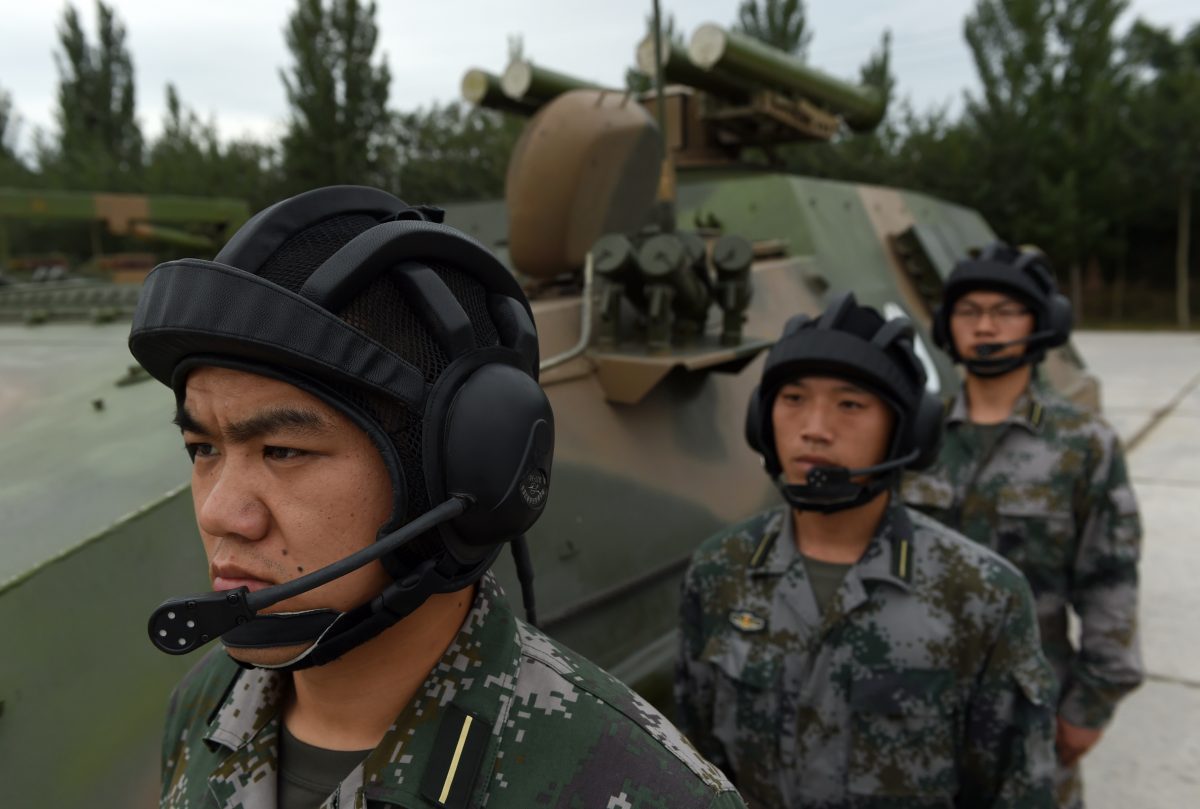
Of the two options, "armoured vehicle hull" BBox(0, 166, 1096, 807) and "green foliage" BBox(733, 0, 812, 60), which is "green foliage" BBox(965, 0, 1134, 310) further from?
"armoured vehicle hull" BBox(0, 166, 1096, 807)

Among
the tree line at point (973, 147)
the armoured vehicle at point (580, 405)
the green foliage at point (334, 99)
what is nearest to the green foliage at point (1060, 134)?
the tree line at point (973, 147)

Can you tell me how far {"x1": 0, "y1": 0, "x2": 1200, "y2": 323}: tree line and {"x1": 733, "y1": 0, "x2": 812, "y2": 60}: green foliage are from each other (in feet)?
0.14

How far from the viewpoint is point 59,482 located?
7.06ft

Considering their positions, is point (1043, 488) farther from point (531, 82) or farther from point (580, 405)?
point (531, 82)

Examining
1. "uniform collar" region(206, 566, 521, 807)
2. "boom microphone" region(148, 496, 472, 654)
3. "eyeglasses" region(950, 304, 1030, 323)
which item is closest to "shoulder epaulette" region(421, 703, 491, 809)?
"uniform collar" region(206, 566, 521, 807)

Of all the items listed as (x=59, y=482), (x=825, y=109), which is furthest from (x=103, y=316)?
(x=825, y=109)

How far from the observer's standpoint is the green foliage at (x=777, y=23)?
24.1m

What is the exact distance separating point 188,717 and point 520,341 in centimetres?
79

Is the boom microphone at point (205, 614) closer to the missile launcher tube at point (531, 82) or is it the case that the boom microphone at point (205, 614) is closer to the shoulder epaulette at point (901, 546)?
the shoulder epaulette at point (901, 546)

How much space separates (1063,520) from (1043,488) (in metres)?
0.11

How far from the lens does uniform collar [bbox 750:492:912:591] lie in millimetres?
2189

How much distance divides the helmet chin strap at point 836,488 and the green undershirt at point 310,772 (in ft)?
4.06

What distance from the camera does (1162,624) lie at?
5.42 m

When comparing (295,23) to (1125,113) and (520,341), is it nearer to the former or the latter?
(1125,113)
